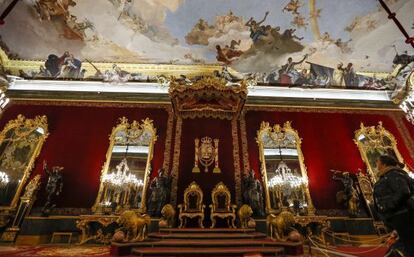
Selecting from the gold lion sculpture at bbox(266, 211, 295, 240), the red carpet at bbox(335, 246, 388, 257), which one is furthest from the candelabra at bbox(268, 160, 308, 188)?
the gold lion sculpture at bbox(266, 211, 295, 240)

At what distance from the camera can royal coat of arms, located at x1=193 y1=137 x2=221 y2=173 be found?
7.83m

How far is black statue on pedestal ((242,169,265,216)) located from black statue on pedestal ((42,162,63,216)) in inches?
226

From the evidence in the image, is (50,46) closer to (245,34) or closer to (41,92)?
(41,92)

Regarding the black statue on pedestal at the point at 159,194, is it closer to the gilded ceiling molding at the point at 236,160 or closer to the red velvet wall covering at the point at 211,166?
the red velvet wall covering at the point at 211,166

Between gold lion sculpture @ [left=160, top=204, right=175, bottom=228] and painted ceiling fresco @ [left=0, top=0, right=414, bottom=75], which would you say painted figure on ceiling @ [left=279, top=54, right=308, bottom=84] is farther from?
gold lion sculpture @ [left=160, top=204, right=175, bottom=228]

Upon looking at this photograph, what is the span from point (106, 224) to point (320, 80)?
9864 millimetres

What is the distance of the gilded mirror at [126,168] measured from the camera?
734 centimetres

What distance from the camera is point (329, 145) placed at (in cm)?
873

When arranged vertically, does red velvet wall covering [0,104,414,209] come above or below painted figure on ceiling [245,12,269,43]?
below

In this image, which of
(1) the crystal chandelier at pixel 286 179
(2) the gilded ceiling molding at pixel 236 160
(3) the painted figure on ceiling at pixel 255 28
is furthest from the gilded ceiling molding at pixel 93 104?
(1) the crystal chandelier at pixel 286 179

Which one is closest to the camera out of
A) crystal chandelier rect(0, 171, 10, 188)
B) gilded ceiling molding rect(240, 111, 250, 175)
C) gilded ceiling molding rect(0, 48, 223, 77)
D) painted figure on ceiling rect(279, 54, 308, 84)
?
crystal chandelier rect(0, 171, 10, 188)

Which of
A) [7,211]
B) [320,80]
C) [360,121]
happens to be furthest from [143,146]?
[360,121]

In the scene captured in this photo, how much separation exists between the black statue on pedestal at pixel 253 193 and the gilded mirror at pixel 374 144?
4.19 m

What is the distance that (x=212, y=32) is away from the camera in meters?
9.30
